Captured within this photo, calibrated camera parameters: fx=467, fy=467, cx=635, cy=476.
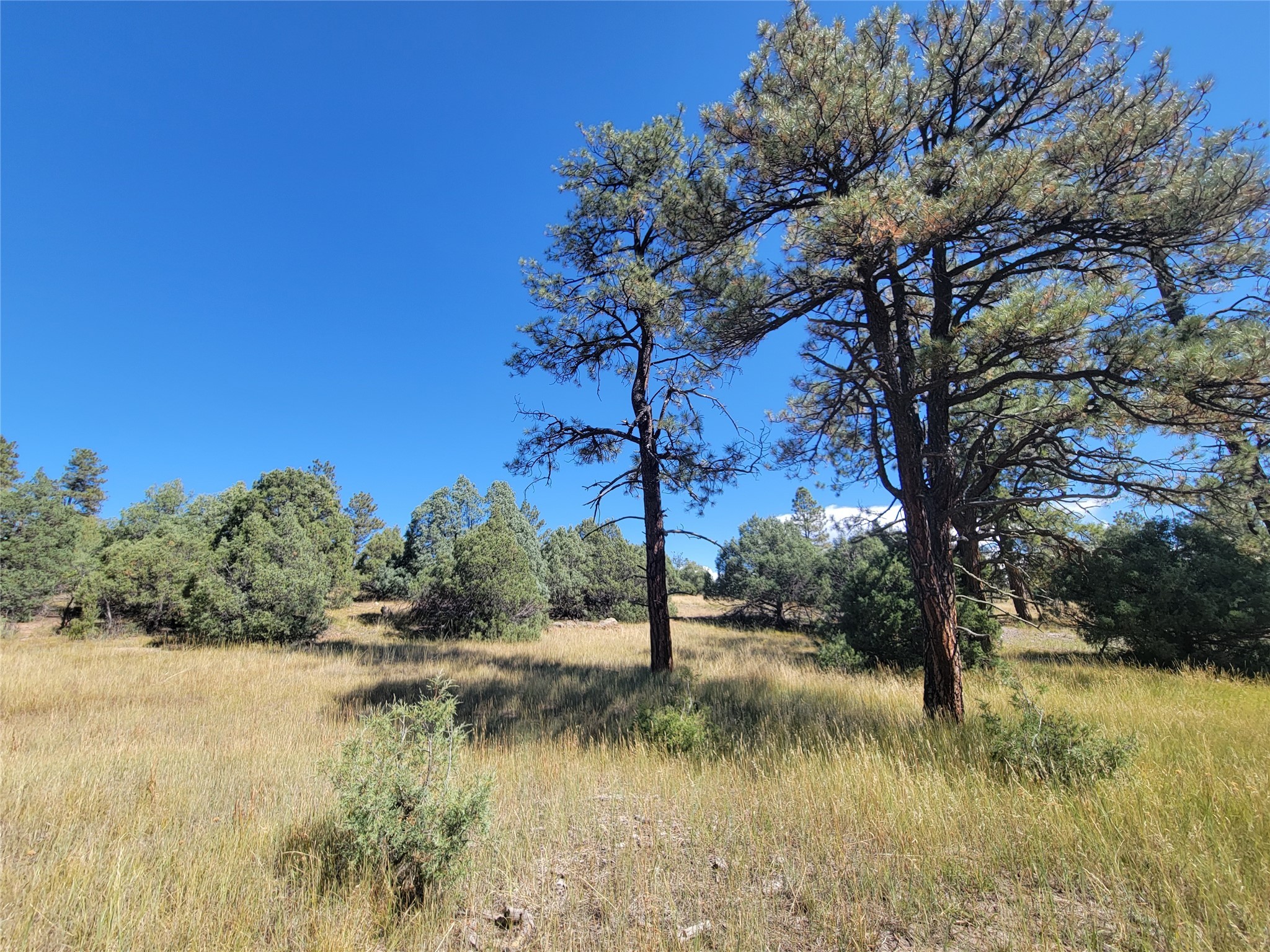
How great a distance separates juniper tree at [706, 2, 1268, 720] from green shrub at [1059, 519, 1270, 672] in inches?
192

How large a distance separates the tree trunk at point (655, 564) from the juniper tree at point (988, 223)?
3.19 metres

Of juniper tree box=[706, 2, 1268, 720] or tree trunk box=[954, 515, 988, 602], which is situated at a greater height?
juniper tree box=[706, 2, 1268, 720]

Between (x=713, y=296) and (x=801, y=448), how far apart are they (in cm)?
272

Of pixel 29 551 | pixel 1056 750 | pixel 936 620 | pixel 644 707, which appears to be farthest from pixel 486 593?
pixel 29 551

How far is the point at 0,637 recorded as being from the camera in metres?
14.0

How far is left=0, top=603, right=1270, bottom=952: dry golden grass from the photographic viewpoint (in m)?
2.26

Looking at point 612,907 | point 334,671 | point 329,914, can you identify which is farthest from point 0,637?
point 612,907

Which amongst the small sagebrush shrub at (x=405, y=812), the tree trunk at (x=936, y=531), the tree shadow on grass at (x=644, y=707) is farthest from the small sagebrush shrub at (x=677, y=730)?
the small sagebrush shrub at (x=405, y=812)

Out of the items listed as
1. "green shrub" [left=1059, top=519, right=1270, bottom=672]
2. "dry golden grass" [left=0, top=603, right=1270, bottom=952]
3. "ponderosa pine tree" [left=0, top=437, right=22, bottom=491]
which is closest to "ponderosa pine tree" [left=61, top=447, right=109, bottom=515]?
"ponderosa pine tree" [left=0, top=437, right=22, bottom=491]

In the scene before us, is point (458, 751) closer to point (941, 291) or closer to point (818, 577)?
point (941, 291)

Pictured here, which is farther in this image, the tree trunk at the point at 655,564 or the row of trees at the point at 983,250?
the tree trunk at the point at 655,564

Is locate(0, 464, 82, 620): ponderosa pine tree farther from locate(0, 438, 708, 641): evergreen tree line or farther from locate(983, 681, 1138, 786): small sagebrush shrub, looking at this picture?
locate(983, 681, 1138, 786): small sagebrush shrub

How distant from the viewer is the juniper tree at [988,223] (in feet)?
15.0

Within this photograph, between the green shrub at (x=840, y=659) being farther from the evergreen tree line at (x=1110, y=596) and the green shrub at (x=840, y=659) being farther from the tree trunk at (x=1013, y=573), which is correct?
the tree trunk at (x=1013, y=573)
